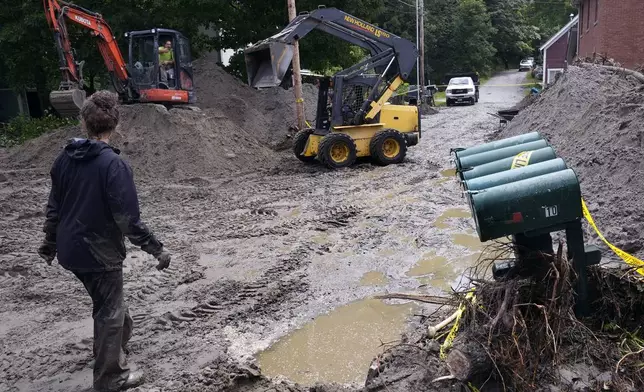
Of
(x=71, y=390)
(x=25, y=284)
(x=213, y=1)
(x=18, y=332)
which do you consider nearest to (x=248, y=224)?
(x=25, y=284)

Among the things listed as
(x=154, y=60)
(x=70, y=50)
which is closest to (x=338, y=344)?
(x=70, y=50)

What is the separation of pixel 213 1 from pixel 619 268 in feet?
58.1

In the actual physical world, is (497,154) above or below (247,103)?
above

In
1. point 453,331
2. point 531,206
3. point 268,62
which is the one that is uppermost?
point 268,62

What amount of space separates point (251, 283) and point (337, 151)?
6960mm

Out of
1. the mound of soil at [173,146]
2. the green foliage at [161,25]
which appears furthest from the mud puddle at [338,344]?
the green foliage at [161,25]

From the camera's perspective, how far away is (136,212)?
370 centimetres

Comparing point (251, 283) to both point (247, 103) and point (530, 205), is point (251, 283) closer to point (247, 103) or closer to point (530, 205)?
point (530, 205)

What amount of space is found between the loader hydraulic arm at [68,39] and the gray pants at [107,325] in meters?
11.0

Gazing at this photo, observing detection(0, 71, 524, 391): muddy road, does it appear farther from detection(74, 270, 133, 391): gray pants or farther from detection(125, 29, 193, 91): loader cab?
detection(125, 29, 193, 91): loader cab

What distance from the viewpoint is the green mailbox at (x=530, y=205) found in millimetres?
3117

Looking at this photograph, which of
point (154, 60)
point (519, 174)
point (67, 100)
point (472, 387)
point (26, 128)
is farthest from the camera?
point (26, 128)

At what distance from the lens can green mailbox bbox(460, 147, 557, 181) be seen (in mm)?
3535

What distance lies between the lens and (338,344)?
466cm
